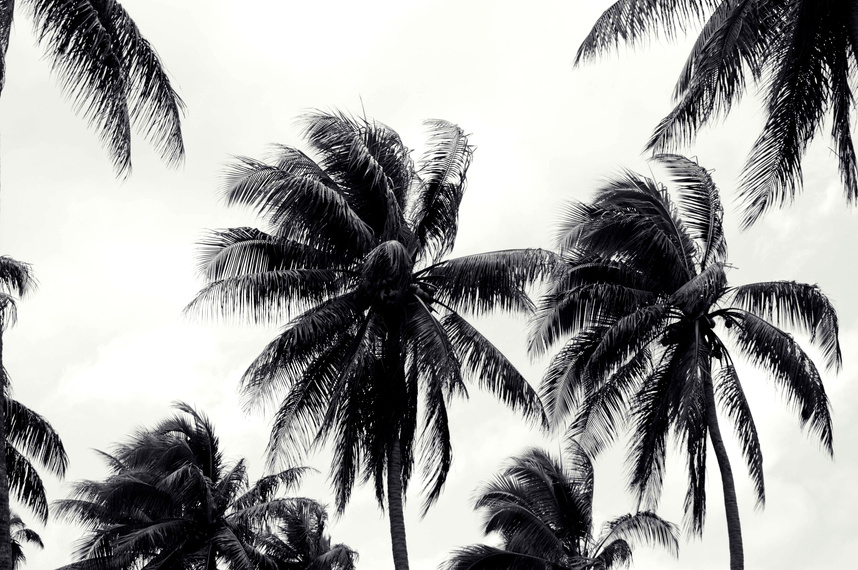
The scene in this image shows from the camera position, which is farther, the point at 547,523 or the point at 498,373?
the point at 547,523

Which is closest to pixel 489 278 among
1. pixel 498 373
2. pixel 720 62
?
pixel 498 373

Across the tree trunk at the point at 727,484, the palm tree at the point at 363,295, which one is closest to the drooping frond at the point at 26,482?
the palm tree at the point at 363,295

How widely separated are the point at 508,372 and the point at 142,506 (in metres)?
10.9

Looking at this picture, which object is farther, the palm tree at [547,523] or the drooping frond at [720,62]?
the palm tree at [547,523]

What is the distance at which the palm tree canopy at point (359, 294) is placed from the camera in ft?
64.7

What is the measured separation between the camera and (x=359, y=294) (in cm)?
2041

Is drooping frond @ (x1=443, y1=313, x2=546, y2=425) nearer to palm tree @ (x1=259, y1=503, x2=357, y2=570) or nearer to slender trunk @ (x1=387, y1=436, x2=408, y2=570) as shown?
slender trunk @ (x1=387, y1=436, x2=408, y2=570)

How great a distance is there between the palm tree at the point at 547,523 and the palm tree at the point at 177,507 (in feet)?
15.7

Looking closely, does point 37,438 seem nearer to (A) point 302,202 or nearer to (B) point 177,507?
(B) point 177,507

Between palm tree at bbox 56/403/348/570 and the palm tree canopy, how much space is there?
6281 mm

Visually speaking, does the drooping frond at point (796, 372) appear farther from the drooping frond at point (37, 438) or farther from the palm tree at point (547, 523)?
the drooping frond at point (37, 438)

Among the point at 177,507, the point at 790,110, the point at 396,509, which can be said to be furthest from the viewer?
the point at 177,507

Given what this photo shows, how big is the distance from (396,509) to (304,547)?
1056 cm

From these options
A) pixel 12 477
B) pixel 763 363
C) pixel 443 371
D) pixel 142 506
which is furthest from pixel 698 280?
pixel 12 477
